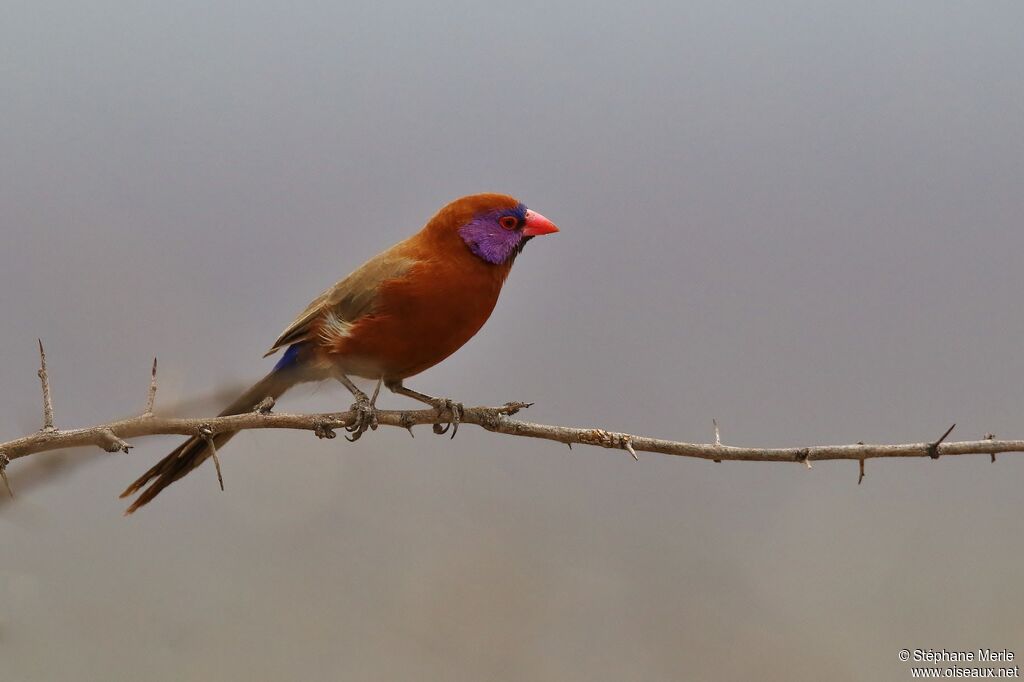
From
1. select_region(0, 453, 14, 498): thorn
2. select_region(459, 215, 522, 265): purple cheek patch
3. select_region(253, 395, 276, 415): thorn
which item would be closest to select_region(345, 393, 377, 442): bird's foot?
select_region(253, 395, 276, 415): thorn

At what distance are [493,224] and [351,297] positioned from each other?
54cm

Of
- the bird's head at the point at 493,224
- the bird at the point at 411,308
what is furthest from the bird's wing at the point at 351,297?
the bird's head at the point at 493,224

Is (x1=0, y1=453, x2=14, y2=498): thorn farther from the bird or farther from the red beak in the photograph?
the red beak

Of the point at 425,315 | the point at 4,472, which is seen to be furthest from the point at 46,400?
the point at 425,315

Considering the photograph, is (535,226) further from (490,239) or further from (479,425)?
(479,425)

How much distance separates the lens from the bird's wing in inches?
122

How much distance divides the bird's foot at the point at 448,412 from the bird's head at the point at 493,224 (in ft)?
1.62

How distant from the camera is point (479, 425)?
9.33 feet

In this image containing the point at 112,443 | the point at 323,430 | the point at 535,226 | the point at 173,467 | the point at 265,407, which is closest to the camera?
the point at 112,443

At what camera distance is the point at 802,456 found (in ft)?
7.48

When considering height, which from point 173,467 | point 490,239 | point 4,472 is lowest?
point 173,467

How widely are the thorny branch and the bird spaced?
218 mm

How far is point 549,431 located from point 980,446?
3.53ft

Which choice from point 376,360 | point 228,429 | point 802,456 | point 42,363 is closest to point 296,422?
point 228,429
